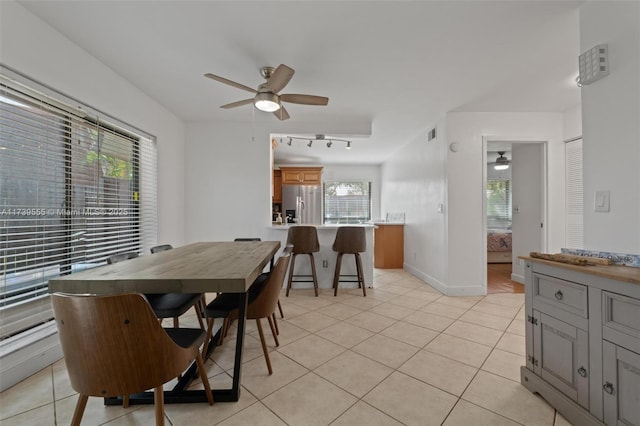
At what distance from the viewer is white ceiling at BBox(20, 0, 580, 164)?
1.76m

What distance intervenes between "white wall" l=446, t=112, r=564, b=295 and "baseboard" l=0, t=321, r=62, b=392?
13.4 feet

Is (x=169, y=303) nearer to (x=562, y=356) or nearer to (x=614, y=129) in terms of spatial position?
(x=562, y=356)

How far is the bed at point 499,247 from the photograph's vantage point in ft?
18.5

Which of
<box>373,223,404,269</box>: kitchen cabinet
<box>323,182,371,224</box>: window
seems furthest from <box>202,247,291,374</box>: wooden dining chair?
<box>323,182,371,224</box>: window

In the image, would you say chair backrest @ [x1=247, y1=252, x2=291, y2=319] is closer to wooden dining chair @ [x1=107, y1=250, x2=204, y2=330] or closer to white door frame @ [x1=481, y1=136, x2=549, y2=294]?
wooden dining chair @ [x1=107, y1=250, x2=204, y2=330]

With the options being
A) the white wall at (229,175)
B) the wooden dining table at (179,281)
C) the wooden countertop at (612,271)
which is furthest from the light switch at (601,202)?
the white wall at (229,175)

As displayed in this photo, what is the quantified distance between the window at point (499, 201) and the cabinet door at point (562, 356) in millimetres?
5983

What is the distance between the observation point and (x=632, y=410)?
3.66 feet

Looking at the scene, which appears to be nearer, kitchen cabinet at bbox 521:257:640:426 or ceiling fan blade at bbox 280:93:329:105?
kitchen cabinet at bbox 521:257:640:426

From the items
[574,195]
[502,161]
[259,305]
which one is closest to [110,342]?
[259,305]

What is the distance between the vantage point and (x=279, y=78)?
2.08m

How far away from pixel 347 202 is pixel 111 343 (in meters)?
6.78

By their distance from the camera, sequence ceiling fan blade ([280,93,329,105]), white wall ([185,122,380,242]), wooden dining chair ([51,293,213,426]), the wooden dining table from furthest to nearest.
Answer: white wall ([185,122,380,242]), ceiling fan blade ([280,93,329,105]), the wooden dining table, wooden dining chair ([51,293,213,426])

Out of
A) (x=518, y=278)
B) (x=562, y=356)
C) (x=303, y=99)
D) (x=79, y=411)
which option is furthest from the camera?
(x=518, y=278)
